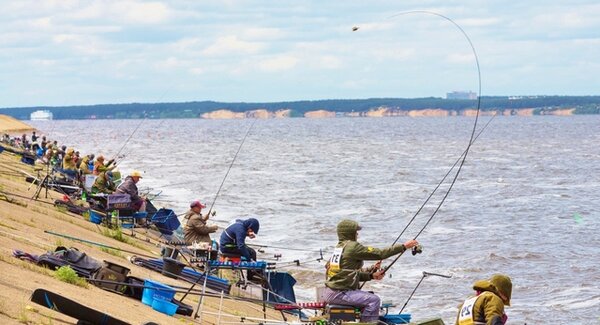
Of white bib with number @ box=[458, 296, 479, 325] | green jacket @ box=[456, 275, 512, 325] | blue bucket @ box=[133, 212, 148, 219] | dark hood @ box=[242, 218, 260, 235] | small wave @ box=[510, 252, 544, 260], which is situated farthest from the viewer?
small wave @ box=[510, 252, 544, 260]

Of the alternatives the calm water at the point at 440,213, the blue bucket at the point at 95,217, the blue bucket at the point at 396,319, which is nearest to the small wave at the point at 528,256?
the calm water at the point at 440,213

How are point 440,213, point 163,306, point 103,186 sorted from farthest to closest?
1. point 440,213
2. point 103,186
3. point 163,306

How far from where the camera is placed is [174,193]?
47375mm

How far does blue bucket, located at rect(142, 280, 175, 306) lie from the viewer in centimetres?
1383

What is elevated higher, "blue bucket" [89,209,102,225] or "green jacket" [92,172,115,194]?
"green jacket" [92,172,115,194]

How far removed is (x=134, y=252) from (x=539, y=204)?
25762 mm

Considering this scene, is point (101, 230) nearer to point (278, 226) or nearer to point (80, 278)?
point (80, 278)

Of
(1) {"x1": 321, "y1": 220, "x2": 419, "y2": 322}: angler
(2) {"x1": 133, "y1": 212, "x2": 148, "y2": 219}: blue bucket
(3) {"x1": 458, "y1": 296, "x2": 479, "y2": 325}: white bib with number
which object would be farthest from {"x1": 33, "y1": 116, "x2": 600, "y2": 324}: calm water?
(3) {"x1": 458, "y1": 296, "x2": 479, "y2": 325}: white bib with number

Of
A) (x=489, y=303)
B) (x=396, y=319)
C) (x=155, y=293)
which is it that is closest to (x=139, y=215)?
(x=155, y=293)

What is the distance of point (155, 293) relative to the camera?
45.7 feet

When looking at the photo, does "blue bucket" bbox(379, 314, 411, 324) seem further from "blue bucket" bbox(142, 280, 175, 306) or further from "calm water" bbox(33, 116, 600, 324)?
"calm water" bbox(33, 116, 600, 324)

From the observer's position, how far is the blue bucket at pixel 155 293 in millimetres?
13828

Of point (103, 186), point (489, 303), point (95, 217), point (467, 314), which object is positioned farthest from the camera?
point (103, 186)

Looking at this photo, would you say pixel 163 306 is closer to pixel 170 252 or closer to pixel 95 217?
pixel 170 252
